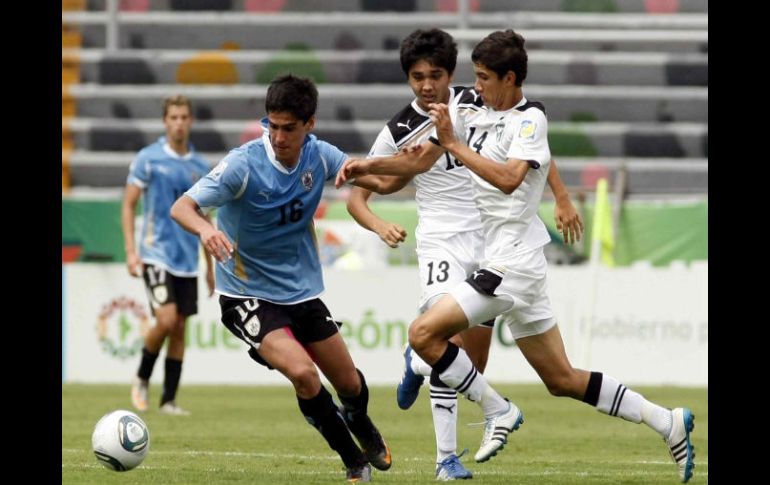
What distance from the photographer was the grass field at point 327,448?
7.58 metres

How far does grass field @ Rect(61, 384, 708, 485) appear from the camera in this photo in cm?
758

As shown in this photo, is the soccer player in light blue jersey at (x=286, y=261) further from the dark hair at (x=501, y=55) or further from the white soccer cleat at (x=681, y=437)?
the white soccer cleat at (x=681, y=437)

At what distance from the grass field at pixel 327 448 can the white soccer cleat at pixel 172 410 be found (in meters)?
0.13

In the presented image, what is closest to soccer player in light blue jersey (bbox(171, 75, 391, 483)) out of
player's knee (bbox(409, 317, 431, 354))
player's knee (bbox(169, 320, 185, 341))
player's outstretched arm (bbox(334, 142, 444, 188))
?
player's outstretched arm (bbox(334, 142, 444, 188))

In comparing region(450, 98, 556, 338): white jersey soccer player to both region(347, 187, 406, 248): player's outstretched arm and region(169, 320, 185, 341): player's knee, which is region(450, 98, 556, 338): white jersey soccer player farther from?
region(169, 320, 185, 341): player's knee

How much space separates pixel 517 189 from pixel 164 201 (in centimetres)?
590

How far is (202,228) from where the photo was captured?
6934mm

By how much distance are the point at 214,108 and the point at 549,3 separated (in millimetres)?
5977

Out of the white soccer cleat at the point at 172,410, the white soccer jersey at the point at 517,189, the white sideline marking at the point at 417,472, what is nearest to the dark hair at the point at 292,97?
the white soccer jersey at the point at 517,189

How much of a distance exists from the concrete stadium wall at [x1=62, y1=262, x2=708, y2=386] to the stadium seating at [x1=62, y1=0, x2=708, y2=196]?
17.8ft

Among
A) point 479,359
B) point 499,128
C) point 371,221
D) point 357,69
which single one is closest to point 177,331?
point 479,359

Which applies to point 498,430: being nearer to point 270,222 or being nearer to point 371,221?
point 371,221

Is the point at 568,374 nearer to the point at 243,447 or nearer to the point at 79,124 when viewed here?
the point at 243,447
